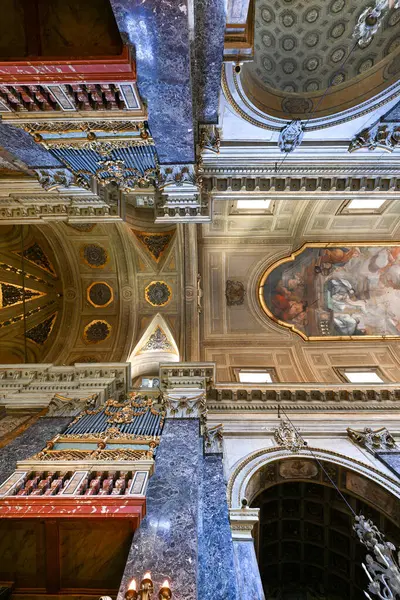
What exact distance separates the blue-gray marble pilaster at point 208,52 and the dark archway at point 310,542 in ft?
30.7

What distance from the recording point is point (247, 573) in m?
5.80

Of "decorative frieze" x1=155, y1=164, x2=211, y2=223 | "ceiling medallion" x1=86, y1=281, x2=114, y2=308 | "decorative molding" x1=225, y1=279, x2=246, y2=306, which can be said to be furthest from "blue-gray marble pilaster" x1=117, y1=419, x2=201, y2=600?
"ceiling medallion" x1=86, y1=281, x2=114, y2=308

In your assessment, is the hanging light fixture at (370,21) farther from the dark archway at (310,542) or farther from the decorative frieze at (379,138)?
the dark archway at (310,542)

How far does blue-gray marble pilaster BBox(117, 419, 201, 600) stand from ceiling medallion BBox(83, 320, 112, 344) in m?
7.37

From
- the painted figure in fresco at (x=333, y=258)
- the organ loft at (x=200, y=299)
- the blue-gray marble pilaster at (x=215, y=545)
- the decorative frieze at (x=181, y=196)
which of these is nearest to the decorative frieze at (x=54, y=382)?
the organ loft at (x=200, y=299)

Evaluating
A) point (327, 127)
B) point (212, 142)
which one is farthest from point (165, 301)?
point (327, 127)

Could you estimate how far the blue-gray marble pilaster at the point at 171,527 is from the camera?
3803 millimetres

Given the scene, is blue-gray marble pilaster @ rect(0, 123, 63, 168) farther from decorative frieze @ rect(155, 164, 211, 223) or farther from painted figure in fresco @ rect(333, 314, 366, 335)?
painted figure in fresco @ rect(333, 314, 366, 335)

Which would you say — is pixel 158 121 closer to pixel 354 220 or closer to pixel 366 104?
pixel 366 104

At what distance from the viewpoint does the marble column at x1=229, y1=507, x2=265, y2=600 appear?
18.0 ft

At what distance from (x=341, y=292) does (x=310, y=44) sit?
30.4 ft

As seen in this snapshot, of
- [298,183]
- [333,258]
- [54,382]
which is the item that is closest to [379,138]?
[298,183]

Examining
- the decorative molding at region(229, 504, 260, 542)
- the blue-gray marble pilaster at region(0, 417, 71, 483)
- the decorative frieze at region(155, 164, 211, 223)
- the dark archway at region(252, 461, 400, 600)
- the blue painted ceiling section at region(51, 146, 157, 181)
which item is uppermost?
the blue painted ceiling section at region(51, 146, 157, 181)

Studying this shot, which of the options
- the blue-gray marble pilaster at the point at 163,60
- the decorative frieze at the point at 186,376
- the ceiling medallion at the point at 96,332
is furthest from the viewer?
the ceiling medallion at the point at 96,332
